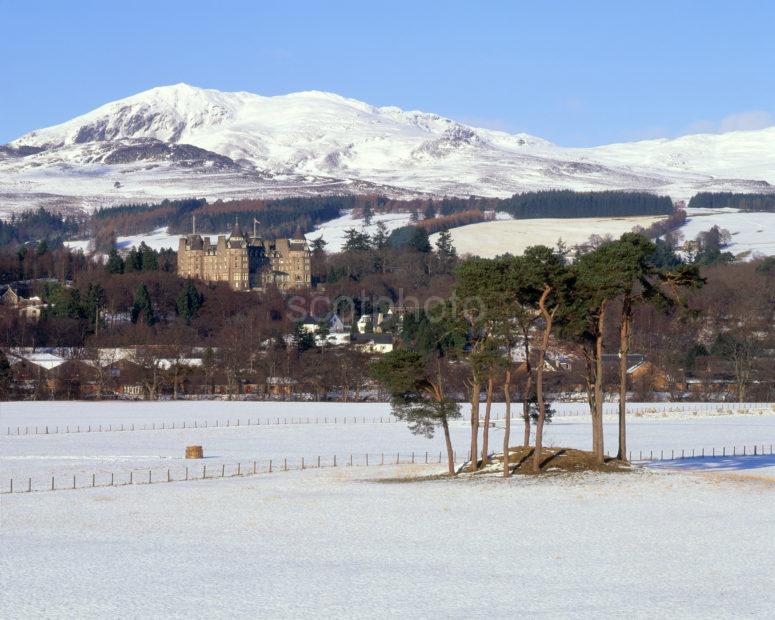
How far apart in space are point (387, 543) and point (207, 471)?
20515mm

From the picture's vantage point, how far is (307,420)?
8519 centimetres

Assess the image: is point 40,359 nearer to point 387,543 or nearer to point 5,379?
point 5,379

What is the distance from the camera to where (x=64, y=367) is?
119438mm

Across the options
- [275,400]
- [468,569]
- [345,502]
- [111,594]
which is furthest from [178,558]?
[275,400]

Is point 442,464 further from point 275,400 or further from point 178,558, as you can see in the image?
point 275,400

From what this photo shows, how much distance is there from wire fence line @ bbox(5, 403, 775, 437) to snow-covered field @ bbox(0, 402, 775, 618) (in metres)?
15.5

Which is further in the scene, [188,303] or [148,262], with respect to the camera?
[148,262]

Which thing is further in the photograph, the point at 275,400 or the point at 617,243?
the point at 275,400

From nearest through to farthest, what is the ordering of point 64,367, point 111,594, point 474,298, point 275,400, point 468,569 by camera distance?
1. point 111,594
2. point 468,569
3. point 474,298
4. point 275,400
5. point 64,367

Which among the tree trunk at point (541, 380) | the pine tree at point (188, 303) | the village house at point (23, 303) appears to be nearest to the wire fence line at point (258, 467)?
the tree trunk at point (541, 380)

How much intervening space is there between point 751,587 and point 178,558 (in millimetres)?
13860

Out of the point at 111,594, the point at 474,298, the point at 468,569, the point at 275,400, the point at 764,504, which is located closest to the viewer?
the point at 111,594

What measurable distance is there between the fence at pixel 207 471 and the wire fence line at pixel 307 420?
1601 centimetres

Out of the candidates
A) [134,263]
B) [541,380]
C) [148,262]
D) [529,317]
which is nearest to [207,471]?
[541,380]
